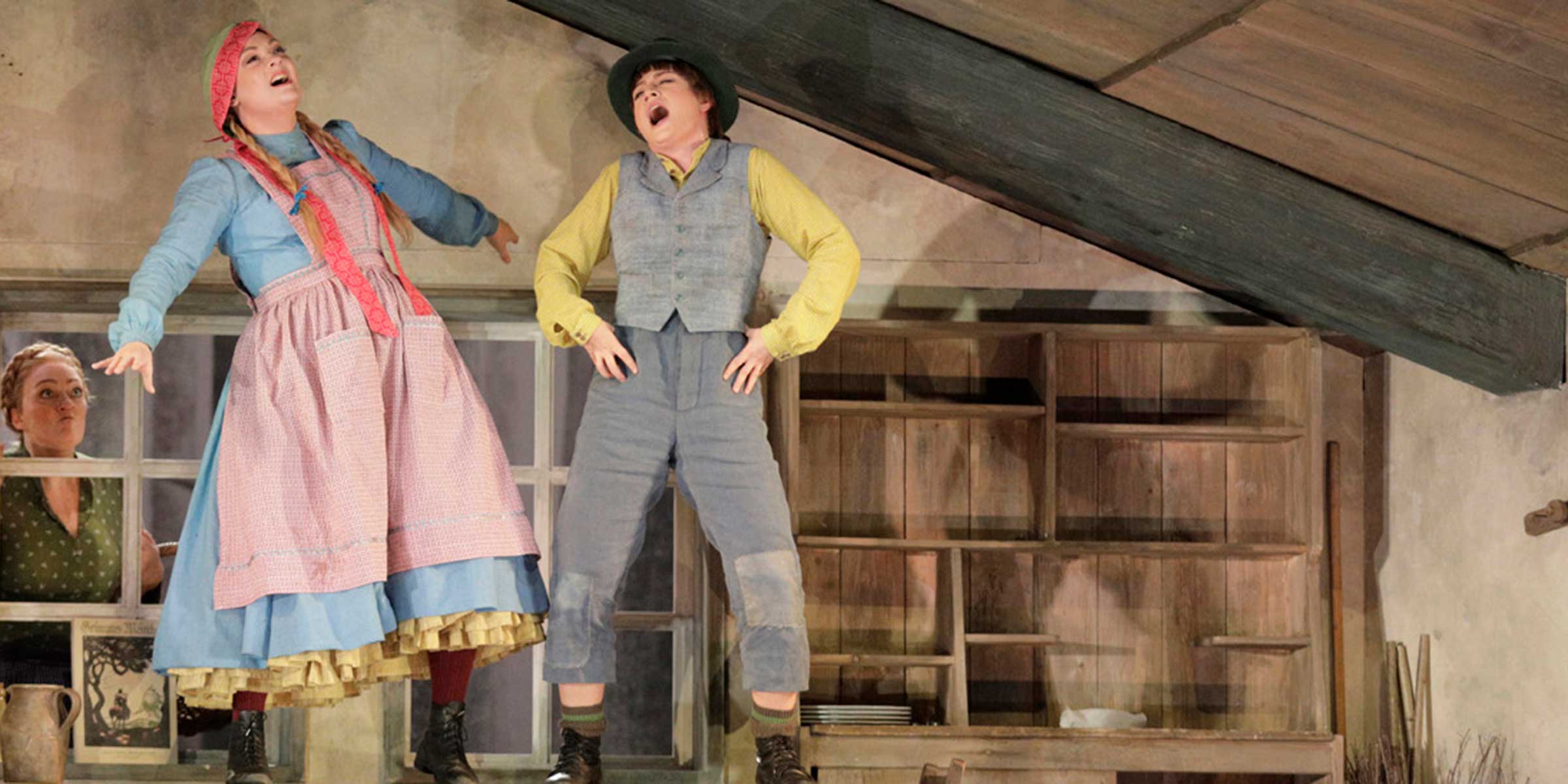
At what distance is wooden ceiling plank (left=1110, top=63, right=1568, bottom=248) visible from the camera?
3.55 metres

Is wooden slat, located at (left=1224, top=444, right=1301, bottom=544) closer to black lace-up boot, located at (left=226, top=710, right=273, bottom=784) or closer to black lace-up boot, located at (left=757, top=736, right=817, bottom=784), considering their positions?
black lace-up boot, located at (left=757, top=736, right=817, bottom=784)

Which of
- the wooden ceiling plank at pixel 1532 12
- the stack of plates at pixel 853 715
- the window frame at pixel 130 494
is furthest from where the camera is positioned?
the window frame at pixel 130 494

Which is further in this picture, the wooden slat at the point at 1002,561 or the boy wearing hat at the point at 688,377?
the wooden slat at the point at 1002,561

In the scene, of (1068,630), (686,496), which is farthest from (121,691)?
(1068,630)

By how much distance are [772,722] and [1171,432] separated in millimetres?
1682

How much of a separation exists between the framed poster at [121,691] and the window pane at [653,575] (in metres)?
1.25

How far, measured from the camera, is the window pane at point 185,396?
4719 millimetres

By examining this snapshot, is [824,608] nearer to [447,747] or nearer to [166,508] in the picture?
[447,747]

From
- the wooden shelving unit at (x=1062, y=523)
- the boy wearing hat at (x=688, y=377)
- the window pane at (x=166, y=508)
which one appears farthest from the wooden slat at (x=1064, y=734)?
the window pane at (x=166, y=508)

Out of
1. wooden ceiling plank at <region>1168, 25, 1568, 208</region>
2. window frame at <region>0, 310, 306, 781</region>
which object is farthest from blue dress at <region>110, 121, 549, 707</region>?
wooden ceiling plank at <region>1168, 25, 1568, 208</region>

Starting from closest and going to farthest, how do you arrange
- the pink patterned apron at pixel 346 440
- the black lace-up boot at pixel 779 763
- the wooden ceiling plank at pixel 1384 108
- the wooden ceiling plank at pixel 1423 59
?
the wooden ceiling plank at pixel 1423 59 → the wooden ceiling plank at pixel 1384 108 → the pink patterned apron at pixel 346 440 → the black lace-up boot at pixel 779 763

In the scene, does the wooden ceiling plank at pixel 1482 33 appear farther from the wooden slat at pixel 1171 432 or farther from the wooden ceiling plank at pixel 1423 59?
the wooden slat at pixel 1171 432

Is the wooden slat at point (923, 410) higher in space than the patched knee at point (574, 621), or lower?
higher

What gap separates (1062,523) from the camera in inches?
192
